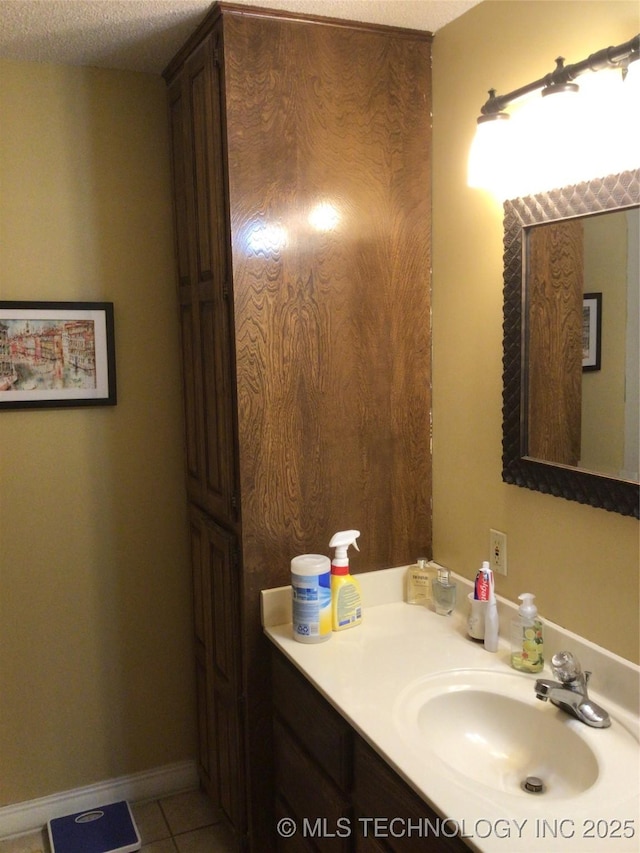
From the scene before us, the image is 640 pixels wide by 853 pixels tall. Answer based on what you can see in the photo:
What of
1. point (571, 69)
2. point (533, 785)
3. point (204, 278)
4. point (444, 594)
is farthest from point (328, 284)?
point (533, 785)

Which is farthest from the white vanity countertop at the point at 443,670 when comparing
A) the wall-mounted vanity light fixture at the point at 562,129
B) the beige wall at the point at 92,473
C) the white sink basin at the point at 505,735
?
the wall-mounted vanity light fixture at the point at 562,129

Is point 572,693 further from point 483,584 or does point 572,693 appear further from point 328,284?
point 328,284

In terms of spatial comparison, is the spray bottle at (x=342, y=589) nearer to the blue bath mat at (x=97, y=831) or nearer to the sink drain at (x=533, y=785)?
the sink drain at (x=533, y=785)

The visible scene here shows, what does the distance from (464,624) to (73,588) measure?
1260mm

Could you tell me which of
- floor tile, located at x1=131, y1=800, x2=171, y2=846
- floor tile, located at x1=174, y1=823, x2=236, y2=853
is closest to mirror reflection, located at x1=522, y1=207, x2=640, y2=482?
floor tile, located at x1=174, y1=823, x2=236, y2=853

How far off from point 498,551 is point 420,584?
0.28 meters

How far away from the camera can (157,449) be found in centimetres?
247

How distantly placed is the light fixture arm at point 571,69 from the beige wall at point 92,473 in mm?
1149

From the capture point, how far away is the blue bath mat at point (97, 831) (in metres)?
2.29

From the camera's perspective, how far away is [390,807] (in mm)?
1384

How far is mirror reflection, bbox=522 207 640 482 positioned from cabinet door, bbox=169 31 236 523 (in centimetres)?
75

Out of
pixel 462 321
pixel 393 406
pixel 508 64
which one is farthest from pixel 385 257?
pixel 508 64

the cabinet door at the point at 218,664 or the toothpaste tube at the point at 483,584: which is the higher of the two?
the toothpaste tube at the point at 483,584

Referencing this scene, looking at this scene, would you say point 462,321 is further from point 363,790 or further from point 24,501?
point 24,501
